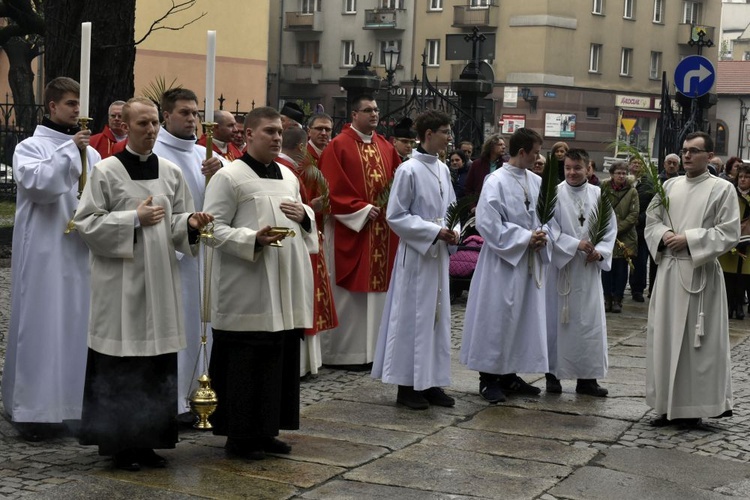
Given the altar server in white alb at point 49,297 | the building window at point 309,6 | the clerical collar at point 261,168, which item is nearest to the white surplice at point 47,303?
the altar server in white alb at point 49,297

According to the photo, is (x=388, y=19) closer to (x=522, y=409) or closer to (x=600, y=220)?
(x=600, y=220)

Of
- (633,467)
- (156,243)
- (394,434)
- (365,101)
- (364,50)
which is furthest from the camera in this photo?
(364,50)

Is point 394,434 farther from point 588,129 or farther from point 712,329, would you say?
point 588,129

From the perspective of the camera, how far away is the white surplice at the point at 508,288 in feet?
29.8

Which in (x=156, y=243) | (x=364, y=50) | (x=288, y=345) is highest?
(x=364, y=50)

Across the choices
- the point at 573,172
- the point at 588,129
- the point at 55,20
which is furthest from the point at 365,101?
the point at 588,129

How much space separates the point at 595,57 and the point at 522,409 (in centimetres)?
4976

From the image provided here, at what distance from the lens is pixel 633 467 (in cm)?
720

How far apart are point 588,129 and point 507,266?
1874 inches

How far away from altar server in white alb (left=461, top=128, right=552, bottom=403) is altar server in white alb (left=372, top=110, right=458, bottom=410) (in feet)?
1.30

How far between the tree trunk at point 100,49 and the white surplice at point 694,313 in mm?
4815

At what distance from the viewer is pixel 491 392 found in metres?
8.98

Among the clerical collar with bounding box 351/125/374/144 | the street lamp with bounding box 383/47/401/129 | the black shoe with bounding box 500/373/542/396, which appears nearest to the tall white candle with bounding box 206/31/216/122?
the black shoe with bounding box 500/373/542/396

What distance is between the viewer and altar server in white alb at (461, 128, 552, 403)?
29.7ft
